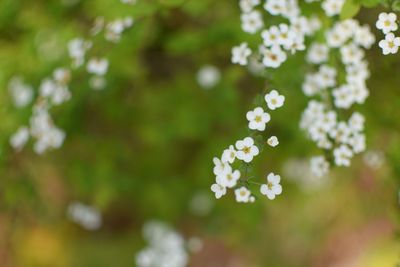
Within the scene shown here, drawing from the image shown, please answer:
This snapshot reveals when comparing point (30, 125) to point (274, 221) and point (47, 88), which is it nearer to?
point (47, 88)

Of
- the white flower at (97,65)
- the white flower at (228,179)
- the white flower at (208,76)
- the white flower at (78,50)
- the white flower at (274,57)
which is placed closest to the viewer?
the white flower at (228,179)

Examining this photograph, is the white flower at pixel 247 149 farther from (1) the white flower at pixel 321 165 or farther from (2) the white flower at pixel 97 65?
(2) the white flower at pixel 97 65

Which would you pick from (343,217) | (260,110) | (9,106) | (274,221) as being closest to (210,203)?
(274,221)

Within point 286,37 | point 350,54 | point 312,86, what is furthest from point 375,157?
point 286,37

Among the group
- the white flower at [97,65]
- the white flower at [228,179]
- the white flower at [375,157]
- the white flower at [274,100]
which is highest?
the white flower at [97,65]

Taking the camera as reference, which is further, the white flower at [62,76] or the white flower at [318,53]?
the white flower at [62,76]

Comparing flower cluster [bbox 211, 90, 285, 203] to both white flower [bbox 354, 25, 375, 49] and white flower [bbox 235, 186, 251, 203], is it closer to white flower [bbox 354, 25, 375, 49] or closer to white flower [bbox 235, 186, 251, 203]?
white flower [bbox 235, 186, 251, 203]

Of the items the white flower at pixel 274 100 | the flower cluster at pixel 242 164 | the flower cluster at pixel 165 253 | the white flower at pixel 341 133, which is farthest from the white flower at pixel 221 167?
the flower cluster at pixel 165 253
